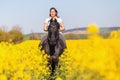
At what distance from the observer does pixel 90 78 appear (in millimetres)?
2588

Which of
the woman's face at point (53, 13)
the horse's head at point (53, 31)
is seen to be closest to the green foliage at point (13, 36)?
the woman's face at point (53, 13)

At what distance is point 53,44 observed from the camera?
37.7 feet

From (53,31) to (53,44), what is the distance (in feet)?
2.22

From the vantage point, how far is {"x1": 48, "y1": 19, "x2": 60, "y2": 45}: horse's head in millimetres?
10883

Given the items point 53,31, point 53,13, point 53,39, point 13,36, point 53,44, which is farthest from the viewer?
point 13,36

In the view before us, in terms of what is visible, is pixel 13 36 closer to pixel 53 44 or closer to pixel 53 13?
pixel 53 13

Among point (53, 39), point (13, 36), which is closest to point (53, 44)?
point (53, 39)

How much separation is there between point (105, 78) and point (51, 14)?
361 inches

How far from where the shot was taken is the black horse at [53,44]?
11.0 m

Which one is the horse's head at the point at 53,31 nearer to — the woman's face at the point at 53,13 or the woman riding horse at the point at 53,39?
the woman riding horse at the point at 53,39

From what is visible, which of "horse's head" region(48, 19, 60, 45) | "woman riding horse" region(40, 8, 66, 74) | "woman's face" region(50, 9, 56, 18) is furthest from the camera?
"woman's face" region(50, 9, 56, 18)

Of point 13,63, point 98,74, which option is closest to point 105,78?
point 98,74

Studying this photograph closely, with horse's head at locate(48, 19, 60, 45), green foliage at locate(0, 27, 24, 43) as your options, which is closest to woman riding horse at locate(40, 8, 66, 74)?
horse's head at locate(48, 19, 60, 45)

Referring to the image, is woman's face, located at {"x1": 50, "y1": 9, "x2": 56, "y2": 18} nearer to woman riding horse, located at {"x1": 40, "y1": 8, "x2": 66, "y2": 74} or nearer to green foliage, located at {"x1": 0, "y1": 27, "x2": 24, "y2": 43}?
woman riding horse, located at {"x1": 40, "y1": 8, "x2": 66, "y2": 74}
